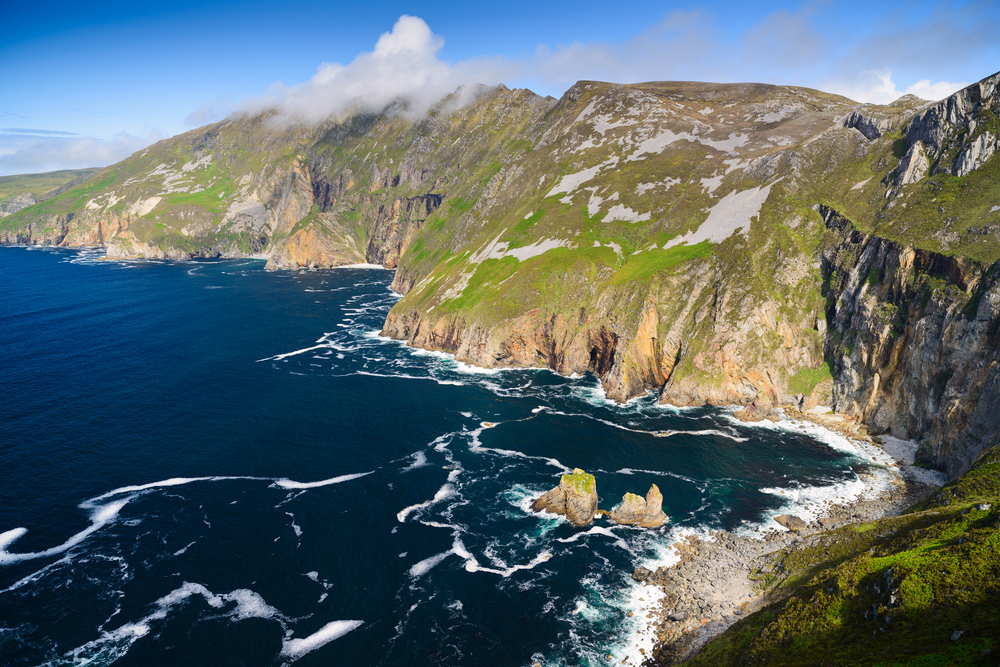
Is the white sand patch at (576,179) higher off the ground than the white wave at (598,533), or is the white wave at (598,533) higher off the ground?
the white sand patch at (576,179)

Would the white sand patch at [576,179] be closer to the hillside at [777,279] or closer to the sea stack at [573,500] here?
the hillside at [777,279]

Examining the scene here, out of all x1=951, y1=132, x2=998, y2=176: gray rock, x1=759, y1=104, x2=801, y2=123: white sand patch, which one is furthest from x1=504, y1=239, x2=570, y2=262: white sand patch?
x1=759, y1=104, x2=801, y2=123: white sand patch

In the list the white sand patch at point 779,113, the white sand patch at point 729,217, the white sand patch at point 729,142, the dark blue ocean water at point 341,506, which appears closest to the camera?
the dark blue ocean water at point 341,506

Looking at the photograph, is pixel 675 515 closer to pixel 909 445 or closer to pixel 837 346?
pixel 909 445

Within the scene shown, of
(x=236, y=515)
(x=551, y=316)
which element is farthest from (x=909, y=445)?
(x=236, y=515)

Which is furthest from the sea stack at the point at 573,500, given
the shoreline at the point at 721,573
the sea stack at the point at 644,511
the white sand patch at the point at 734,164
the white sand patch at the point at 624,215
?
the white sand patch at the point at 734,164

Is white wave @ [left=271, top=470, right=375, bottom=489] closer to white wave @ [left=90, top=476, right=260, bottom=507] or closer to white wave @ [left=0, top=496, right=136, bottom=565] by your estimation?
white wave @ [left=90, top=476, right=260, bottom=507]

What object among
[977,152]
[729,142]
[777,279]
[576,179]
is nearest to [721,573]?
[777,279]
